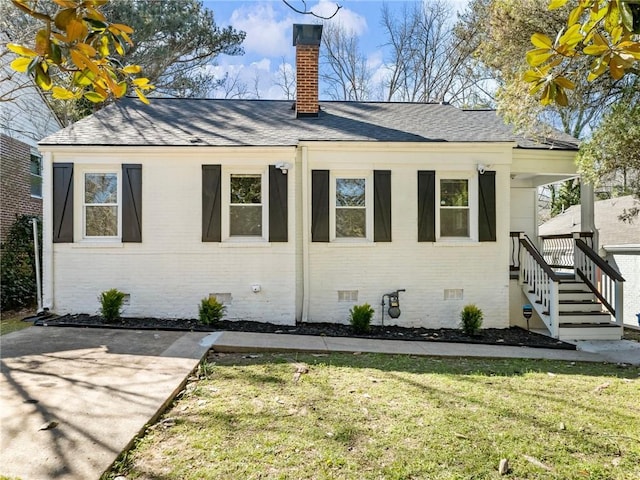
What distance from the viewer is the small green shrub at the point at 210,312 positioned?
26.1 ft

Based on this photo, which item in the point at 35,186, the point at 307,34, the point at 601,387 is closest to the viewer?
the point at 601,387

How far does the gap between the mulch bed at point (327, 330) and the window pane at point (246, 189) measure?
2.55 metres

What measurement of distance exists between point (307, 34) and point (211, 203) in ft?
16.3

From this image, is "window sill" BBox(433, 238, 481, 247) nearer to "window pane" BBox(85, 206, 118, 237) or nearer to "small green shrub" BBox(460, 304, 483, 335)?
"small green shrub" BBox(460, 304, 483, 335)

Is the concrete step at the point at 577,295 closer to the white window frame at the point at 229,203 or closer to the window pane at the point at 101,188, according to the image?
the white window frame at the point at 229,203

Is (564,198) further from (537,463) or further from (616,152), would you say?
(537,463)

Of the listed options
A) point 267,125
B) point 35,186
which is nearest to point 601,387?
point 267,125

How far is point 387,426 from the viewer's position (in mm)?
3619

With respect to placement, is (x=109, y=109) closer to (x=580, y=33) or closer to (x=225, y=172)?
(x=225, y=172)

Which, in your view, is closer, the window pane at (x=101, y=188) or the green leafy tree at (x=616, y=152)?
the green leafy tree at (x=616, y=152)

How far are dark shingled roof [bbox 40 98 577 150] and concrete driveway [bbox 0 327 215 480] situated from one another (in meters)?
4.12

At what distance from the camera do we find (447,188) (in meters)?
9.26

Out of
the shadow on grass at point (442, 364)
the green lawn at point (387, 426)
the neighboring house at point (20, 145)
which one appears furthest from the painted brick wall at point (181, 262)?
the neighboring house at point (20, 145)

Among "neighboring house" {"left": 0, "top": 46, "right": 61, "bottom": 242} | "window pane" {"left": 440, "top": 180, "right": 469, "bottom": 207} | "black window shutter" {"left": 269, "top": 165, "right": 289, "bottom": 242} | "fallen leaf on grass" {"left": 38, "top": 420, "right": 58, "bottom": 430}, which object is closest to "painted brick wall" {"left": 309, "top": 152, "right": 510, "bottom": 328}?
"window pane" {"left": 440, "top": 180, "right": 469, "bottom": 207}
